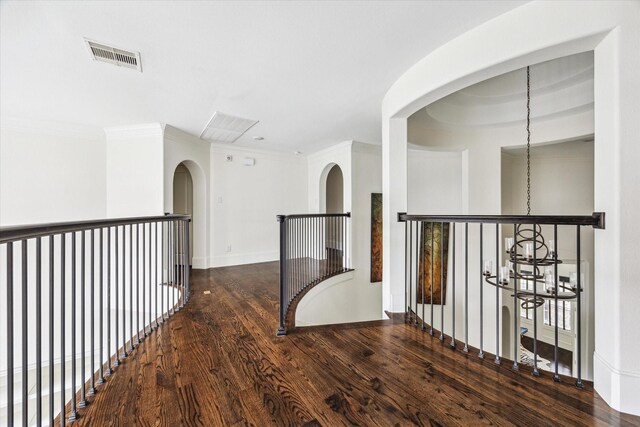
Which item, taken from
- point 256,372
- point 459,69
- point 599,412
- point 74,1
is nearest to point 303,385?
point 256,372

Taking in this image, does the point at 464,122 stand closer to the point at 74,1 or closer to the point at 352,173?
the point at 352,173

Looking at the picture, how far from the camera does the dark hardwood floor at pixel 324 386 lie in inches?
57.9

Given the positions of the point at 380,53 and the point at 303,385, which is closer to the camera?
the point at 303,385

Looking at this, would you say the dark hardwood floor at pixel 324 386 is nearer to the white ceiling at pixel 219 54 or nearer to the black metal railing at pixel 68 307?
the black metal railing at pixel 68 307

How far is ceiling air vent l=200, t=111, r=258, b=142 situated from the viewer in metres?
4.13

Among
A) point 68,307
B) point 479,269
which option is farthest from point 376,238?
point 68,307

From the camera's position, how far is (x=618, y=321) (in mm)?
1564

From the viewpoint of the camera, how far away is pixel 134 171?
4.57 m

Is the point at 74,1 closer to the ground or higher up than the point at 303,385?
higher up

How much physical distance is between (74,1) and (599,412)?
12.9ft

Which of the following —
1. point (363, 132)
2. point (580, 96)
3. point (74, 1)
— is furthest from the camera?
point (363, 132)

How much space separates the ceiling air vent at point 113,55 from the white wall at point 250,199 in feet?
10.0

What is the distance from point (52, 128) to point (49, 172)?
0.65m

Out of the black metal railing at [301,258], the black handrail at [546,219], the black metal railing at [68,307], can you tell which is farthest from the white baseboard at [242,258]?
the black handrail at [546,219]
